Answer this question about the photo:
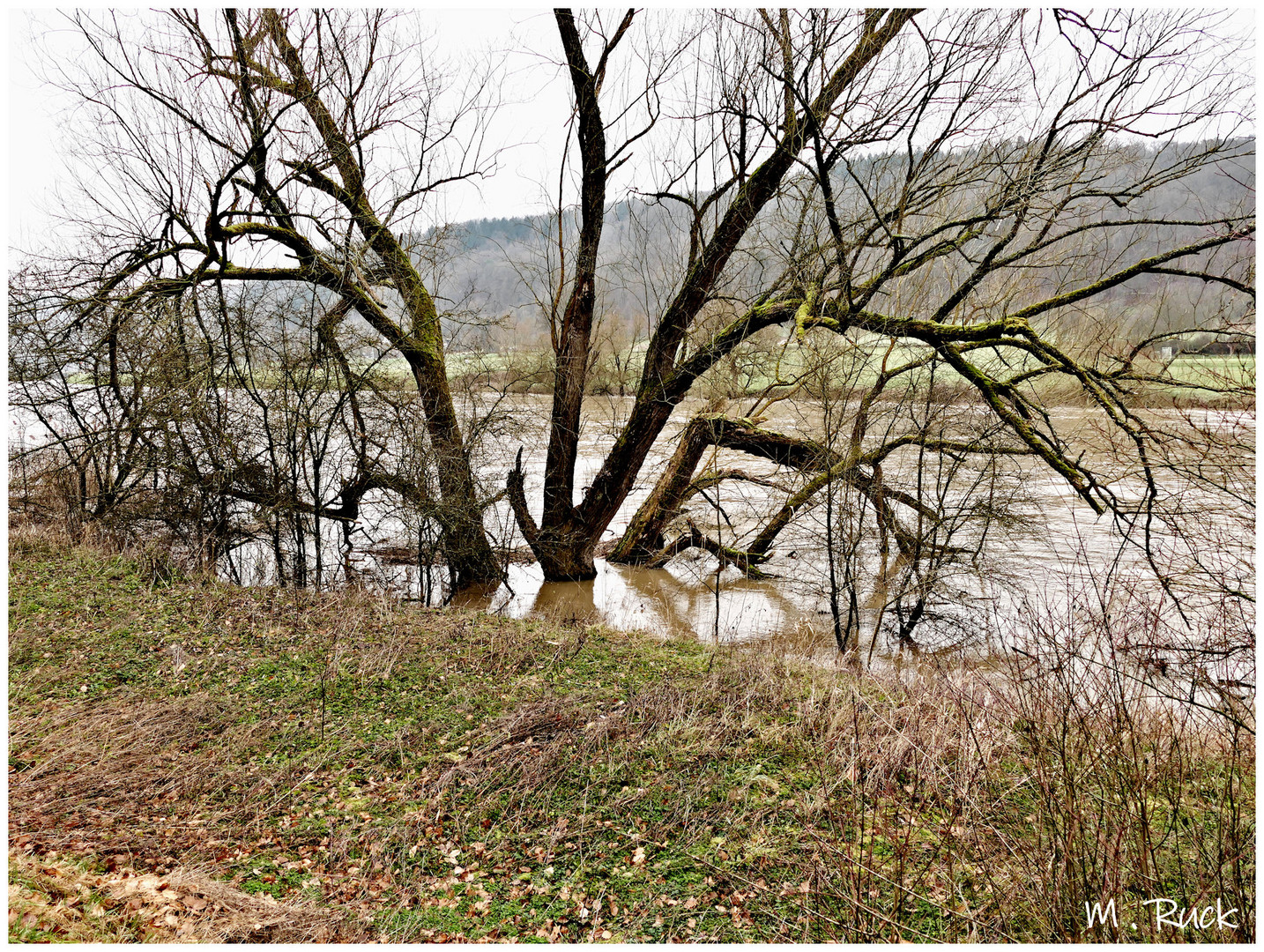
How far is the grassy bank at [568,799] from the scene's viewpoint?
3.22 metres

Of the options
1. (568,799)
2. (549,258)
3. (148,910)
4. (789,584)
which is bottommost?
(568,799)

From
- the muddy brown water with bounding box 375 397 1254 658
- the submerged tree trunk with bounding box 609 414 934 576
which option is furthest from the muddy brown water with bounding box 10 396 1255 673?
the submerged tree trunk with bounding box 609 414 934 576

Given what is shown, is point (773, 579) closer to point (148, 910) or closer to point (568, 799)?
point (568, 799)

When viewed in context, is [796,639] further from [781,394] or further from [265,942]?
[265,942]

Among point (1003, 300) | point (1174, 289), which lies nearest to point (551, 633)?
point (1003, 300)

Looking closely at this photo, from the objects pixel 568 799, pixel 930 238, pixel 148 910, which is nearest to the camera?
pixel 148 910

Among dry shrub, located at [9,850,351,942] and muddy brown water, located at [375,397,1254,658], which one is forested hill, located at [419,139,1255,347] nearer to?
muddy brown water, located at [375,397,1254,658]

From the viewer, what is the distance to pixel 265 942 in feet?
10.7

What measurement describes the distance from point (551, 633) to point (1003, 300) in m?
6.83

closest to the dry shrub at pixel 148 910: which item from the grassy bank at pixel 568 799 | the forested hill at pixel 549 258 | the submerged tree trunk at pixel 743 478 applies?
the grassy bank at pixel 568 799

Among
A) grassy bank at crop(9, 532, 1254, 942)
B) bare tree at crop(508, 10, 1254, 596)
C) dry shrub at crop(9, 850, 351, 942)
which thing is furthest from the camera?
bare tree at crop(508, 10, 1254, 596)

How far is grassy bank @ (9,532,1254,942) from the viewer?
322cm

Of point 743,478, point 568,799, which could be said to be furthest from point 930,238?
point 568,799

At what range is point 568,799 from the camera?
4.56m
